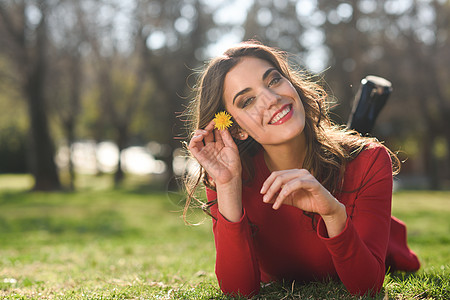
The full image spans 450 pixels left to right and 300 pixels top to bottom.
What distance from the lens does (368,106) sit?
461 cm

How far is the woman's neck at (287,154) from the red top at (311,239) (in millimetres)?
95

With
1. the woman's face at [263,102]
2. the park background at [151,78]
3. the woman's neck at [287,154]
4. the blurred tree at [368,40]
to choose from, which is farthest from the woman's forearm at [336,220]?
the blurred tree at [368,40]

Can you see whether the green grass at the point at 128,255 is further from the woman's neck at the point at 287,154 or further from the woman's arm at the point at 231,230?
the woman's neck at the point at 287,154

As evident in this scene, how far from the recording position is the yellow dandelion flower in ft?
9.73

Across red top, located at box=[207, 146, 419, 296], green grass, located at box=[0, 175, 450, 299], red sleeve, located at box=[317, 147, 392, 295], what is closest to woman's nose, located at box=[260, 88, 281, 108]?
red top, located at box=[207, 146, 419, 296]

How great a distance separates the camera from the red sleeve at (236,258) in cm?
273

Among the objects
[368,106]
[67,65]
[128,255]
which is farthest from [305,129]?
[67,65]

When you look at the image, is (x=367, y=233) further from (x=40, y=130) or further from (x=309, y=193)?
(x=40, y=130)

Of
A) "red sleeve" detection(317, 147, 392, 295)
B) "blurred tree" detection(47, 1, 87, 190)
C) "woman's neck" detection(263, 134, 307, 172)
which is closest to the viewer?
"red sleeve" detection(317, 147, 392, 295)

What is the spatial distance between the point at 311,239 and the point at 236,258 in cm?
52

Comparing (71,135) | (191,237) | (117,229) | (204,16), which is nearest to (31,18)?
(204,16)

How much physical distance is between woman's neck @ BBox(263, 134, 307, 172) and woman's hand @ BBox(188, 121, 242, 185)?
29cm

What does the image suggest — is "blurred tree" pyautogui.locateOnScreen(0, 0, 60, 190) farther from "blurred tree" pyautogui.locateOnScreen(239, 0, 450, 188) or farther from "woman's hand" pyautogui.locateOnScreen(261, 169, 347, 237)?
"woman's hand" pyautogui.locateOnScreen(261, 169, 347, 237)

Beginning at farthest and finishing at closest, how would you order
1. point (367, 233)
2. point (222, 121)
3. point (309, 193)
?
point (222, 121) < point (367, 233) < point (309, 193)
